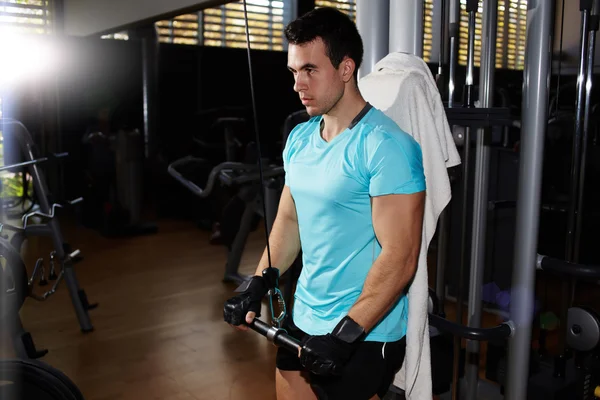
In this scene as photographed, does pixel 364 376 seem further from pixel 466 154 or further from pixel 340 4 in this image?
pixel 340 4

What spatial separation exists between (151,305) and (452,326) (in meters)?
2.62

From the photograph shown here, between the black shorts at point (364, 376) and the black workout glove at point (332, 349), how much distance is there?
0.12m

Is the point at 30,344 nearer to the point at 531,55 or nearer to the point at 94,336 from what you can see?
the point at 94,336

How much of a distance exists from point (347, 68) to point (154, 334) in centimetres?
247

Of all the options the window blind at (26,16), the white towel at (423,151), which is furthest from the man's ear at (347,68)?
the window blind at (26,16)

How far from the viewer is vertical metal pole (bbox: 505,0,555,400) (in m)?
1.45

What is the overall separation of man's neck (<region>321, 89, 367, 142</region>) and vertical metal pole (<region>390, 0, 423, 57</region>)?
414 mm

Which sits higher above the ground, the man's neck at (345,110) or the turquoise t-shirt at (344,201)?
the man's neck at (345,110)

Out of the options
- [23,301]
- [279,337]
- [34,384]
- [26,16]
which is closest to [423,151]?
[279,337]

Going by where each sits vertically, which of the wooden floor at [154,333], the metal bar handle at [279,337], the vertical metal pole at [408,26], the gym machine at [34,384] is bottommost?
the wooden floor at [154,333]

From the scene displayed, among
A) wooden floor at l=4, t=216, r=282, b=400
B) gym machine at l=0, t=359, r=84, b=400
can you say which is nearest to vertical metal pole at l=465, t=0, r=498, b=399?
wooden floor at l=4, t=216, r=282, b=400

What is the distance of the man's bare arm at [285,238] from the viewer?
5.07 ft

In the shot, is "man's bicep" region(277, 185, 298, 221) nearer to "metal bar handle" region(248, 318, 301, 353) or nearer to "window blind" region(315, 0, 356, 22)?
"metal bar handle" region(248, 318, 301, 353)

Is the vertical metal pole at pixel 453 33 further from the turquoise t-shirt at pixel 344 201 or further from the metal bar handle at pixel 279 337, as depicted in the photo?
the metal bar handle at pixel 279 337
